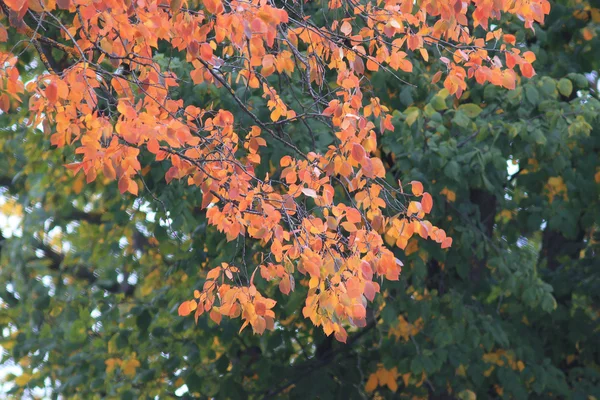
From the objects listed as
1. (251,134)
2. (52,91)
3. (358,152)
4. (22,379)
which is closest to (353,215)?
(358,152)

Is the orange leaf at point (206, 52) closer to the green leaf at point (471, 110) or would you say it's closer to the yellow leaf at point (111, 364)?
the green leaf at point (471, 110)

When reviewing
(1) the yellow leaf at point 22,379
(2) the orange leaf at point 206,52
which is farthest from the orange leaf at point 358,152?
(1) the yellow leaf at point 22,379

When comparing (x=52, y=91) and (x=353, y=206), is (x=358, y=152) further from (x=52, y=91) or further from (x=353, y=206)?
(x=52, y=91)

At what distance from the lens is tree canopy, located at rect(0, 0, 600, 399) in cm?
484

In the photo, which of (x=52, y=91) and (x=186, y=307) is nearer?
(x=52, y=91)

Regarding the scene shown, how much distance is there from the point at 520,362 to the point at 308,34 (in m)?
4.00

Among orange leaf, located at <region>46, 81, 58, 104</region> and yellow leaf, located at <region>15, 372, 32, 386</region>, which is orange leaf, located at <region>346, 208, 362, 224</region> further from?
yellow leaf, located at <region>15, 372, 32, 386</region>

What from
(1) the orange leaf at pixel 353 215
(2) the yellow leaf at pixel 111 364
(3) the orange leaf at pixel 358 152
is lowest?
(2) the yellow leaf at pixel 111 364

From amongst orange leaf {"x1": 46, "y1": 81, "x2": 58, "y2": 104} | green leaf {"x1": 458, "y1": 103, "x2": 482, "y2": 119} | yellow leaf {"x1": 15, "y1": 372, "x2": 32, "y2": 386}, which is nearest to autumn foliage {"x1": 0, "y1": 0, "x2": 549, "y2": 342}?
orange leaf {"x1": 46, "y1": 81, "x2": 58, "y2": 104}

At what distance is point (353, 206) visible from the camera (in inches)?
195

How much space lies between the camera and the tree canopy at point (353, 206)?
4.84 meters

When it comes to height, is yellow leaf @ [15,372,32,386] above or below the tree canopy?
below

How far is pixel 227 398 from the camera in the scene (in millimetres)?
7223

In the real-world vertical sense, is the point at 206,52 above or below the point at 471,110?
above
